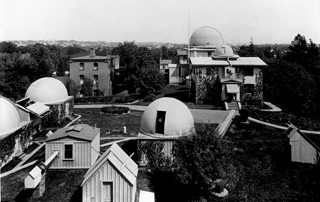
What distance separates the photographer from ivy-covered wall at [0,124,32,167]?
68.8 ft

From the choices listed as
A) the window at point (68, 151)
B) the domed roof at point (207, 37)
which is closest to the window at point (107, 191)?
the window at point (68, 151)

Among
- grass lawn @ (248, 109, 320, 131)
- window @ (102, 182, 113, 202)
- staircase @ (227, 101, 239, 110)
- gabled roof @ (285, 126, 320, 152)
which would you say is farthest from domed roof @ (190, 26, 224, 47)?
window @ (102, 182, 113, 202)

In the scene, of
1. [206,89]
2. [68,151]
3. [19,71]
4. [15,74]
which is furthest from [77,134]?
[19,71]

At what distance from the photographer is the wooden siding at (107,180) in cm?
1498

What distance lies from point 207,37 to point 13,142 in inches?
1887

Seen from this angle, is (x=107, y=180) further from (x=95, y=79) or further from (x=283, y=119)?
(x=95, y=79)

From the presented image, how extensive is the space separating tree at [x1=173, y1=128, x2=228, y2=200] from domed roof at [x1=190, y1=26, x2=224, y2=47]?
46.6 m

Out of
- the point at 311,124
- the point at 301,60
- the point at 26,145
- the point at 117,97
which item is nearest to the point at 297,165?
the point at 311,124

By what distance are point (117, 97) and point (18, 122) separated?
26.1 metres

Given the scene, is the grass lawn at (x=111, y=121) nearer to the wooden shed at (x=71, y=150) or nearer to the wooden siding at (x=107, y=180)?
the wooden shed at (x=71, y=150)

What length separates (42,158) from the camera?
2253 centimetres

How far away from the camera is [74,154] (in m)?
20.3

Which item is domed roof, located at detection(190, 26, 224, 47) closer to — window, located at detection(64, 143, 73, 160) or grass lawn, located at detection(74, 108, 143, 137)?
grass lawn, located at detection(74, 108, 143, 137)

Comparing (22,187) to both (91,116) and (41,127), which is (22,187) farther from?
(91,116)
